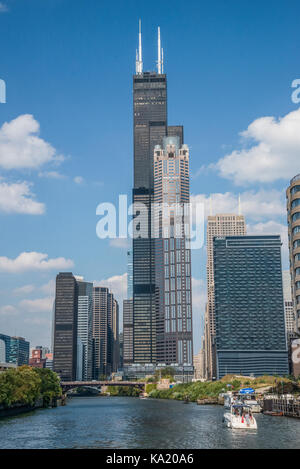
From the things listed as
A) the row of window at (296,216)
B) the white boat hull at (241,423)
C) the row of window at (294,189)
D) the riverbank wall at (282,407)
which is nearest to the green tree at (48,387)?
the riverbank wall at (282,407)

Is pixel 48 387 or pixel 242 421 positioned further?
pixel 48 387

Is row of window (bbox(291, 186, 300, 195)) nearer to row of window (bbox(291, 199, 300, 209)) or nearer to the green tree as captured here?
row of window (bbox(291, 199, 300, 209))

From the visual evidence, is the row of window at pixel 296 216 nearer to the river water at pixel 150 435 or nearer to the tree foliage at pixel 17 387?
→ the river water at pixel 150 435

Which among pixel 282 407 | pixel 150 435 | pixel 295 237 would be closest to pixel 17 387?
pixel 150 435

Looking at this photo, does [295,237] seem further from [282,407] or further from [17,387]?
[17,387]

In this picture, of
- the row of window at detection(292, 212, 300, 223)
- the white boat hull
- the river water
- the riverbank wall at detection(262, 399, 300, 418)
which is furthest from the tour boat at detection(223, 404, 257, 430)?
the row of window at detection(292, 212, 300, 223)
